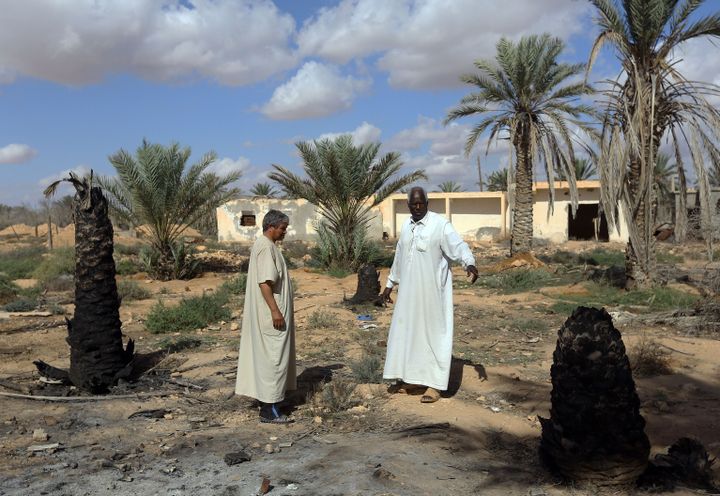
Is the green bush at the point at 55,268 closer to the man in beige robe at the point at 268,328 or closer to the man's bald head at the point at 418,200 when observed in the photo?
the man in beige robe at the point at 268,328

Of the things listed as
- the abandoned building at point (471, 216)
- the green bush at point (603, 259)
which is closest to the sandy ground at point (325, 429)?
the green bush at point (603, 259)

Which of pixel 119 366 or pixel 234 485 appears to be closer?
pixel 234 485

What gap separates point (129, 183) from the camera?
560 inches

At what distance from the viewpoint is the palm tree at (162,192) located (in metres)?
14.2

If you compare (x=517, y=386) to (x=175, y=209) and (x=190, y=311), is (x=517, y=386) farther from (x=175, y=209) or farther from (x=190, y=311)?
(x=175, y=209)

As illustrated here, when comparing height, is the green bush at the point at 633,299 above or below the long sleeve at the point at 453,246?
below

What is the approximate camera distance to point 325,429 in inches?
175

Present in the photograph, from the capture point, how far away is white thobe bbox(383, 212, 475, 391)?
4.94m

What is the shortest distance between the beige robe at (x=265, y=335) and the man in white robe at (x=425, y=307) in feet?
3.23

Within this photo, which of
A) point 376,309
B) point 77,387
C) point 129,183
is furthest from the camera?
point 129,183

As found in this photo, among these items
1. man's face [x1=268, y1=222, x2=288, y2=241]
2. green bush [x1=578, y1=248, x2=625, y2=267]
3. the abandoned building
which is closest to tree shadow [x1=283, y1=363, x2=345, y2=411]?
man's face [x1=268, y1=222, x2=288, y2=241]

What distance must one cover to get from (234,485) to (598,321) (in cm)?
221

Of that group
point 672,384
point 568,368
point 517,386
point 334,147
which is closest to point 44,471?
point 568,368

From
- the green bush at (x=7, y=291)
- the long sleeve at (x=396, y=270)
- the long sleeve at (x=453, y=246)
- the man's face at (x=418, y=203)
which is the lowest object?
the green bush at (x=7, y=291)
